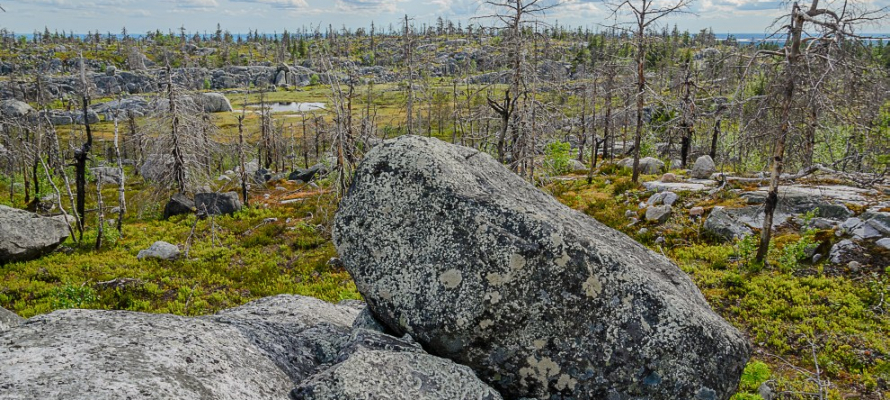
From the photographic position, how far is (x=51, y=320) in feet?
16.3

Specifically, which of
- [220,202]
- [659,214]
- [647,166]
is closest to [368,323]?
[659,214]

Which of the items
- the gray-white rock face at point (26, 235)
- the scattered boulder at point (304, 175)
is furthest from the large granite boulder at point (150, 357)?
the scattered boulder at point (304, 175)

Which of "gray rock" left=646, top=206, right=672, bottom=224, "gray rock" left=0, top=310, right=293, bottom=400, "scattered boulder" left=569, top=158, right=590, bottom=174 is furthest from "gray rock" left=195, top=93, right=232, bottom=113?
"gray rock" left=0, top=310, right=293, bottom=400

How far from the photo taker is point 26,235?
2003 centimetres

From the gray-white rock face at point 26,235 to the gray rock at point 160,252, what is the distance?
4.07 m

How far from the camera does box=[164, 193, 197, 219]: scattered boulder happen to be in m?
30.8

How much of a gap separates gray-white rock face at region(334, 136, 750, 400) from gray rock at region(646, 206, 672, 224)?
16.7 meters

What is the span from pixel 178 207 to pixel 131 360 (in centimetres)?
3041

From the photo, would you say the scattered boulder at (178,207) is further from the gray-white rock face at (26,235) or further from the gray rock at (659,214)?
the gray rock at (659,214)

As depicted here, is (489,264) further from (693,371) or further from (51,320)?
(51,320)

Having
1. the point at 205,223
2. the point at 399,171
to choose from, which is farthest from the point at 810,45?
the point at 205,223

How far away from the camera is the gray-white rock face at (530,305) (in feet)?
18.8

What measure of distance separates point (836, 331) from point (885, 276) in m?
4.24

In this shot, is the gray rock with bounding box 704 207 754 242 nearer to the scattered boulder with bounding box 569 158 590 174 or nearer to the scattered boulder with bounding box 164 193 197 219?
the scattered boulder with bounding box 569 158 590 174
